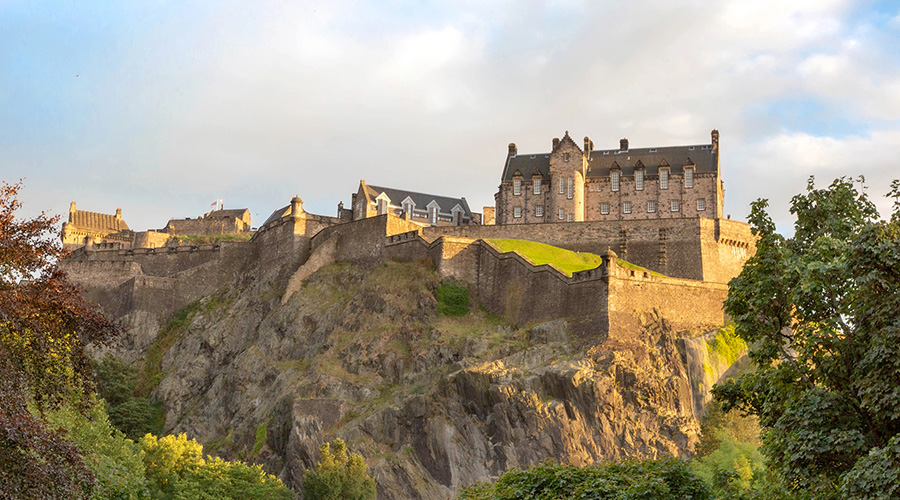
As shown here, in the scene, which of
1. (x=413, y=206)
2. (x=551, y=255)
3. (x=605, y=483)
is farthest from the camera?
(x=413, y=206)

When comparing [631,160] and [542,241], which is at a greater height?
[631,160]

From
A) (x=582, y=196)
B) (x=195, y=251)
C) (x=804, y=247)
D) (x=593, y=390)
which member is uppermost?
(x=582, y=196)

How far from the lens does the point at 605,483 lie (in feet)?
93.4

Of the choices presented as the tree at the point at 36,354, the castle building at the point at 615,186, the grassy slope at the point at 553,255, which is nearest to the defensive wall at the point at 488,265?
the grassy slope at the point at 553,255

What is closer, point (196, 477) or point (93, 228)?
point (196, 477)

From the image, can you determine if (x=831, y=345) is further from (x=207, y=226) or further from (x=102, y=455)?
(x=207, y=226)

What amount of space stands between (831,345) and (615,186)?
5960 centimetres

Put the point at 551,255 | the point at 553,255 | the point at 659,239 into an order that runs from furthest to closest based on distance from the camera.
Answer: the point at 659,239, the point at 553,255, the point at 551,255

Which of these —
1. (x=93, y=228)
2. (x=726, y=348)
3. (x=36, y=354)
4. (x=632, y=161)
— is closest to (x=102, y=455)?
(x=36, y=354)

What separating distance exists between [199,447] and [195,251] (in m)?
29.7

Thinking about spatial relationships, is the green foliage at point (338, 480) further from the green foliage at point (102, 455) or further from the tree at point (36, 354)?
the tree at point (36, 354)

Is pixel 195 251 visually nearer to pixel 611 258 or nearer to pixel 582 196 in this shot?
pixel 582 196

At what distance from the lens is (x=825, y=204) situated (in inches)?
944

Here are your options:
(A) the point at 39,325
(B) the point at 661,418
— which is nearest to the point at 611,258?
(B) the point at 661,418
